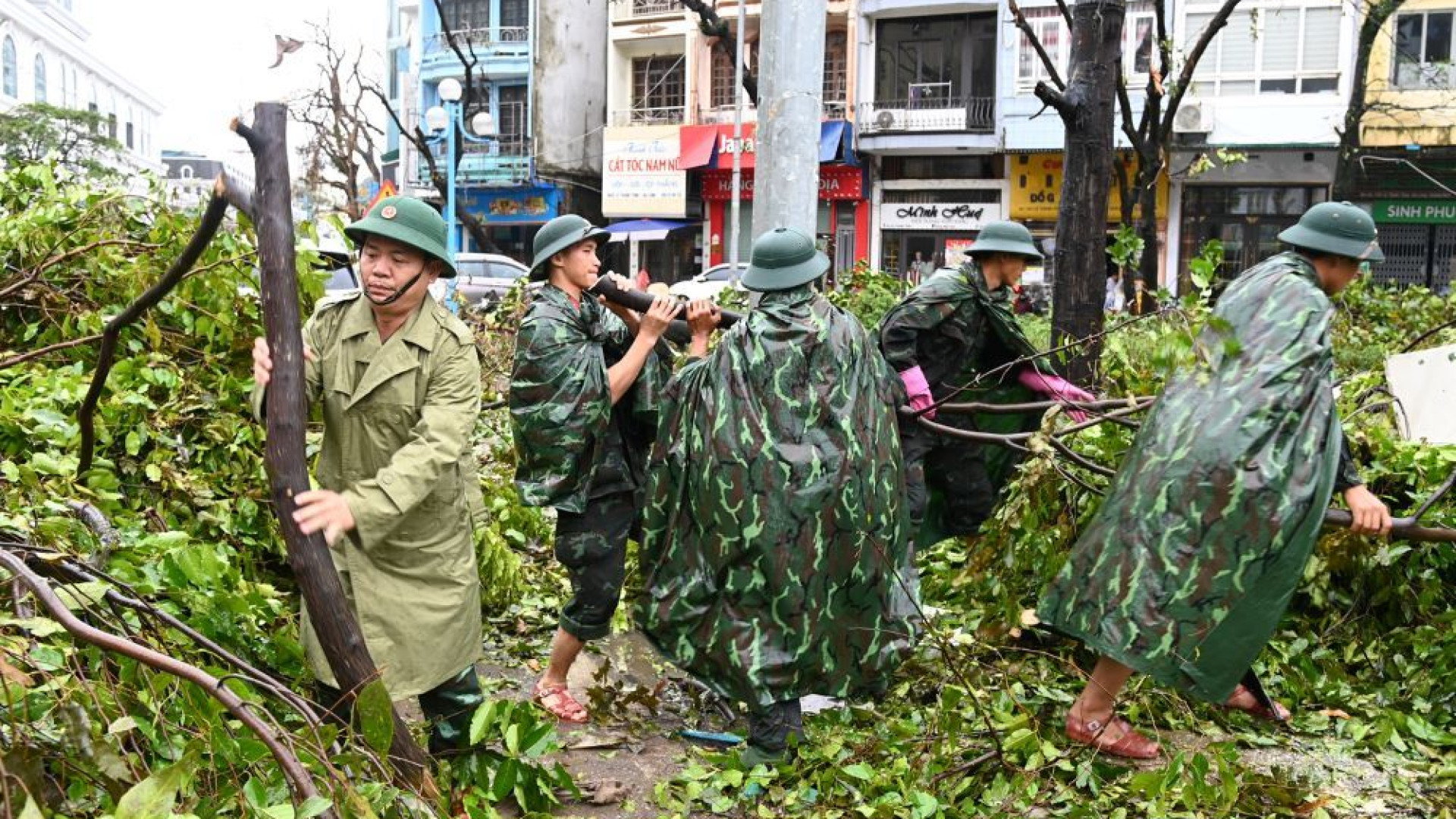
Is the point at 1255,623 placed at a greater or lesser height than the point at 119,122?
lesser

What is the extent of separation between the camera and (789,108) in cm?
616

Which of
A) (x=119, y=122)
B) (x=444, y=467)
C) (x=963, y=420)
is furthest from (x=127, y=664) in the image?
(x=119, y=122)

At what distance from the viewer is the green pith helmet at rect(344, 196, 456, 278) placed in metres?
3.38

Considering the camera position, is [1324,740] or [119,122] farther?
[119,122]

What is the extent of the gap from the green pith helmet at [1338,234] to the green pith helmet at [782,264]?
1450 millimetres

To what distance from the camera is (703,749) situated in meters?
4.35

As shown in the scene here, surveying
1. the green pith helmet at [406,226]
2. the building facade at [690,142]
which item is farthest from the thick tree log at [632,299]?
the building facade at [690,142]

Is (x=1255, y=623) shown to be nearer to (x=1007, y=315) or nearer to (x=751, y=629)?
(x=751, y=629)

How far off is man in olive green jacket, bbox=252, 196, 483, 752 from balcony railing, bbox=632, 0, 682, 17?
3189 centimetres

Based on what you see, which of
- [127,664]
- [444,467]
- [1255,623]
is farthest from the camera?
[1255,623]

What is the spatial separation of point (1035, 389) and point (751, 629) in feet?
6.61

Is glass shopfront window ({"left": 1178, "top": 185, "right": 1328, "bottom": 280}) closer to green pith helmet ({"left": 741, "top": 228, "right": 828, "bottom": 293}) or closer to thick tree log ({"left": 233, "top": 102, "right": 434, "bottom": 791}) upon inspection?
green pith helmet ({"left": 741, "top": 228, "right": 828, "bottom": 293})

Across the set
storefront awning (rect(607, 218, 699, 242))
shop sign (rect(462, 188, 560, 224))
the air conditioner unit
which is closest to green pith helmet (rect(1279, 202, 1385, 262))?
the air conditioner unit

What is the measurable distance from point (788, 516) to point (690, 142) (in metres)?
29.3
